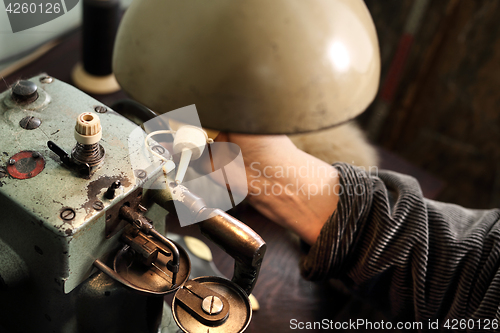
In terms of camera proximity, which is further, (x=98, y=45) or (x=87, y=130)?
(x=98, y=45)

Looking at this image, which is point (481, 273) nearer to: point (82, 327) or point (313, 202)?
point (313, 202)

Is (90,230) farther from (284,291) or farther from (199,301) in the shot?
(284,291)

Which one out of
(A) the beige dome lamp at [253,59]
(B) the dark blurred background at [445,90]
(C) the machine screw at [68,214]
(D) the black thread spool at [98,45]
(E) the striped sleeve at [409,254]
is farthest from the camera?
(B) the dark blurred background at [445,90]

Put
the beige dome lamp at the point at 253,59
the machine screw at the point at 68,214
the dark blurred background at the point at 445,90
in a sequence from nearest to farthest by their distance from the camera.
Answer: the beige dome lamp at the point at 253,59, the machine screw at the point at 68,214, the dark blurred background at the point at 445,90

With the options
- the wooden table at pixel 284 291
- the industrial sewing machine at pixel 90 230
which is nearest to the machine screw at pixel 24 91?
the industrial sewing machine at pixel 90 230

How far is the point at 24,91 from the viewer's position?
0.63 m

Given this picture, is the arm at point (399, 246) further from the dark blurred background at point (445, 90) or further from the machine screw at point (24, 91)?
the dark blurred background at point (445, 90)

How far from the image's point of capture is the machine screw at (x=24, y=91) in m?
0.62

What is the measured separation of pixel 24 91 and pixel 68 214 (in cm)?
Answer: 24

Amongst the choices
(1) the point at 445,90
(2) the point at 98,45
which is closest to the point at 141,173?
(2) the point at 98,45

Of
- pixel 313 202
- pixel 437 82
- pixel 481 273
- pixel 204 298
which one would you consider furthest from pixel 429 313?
pixel 437 82

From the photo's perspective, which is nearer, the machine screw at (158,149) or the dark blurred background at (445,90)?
the machine screw at (158,149)

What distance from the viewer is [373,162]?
1334mm

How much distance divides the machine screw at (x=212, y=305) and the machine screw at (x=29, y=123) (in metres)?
0.36
